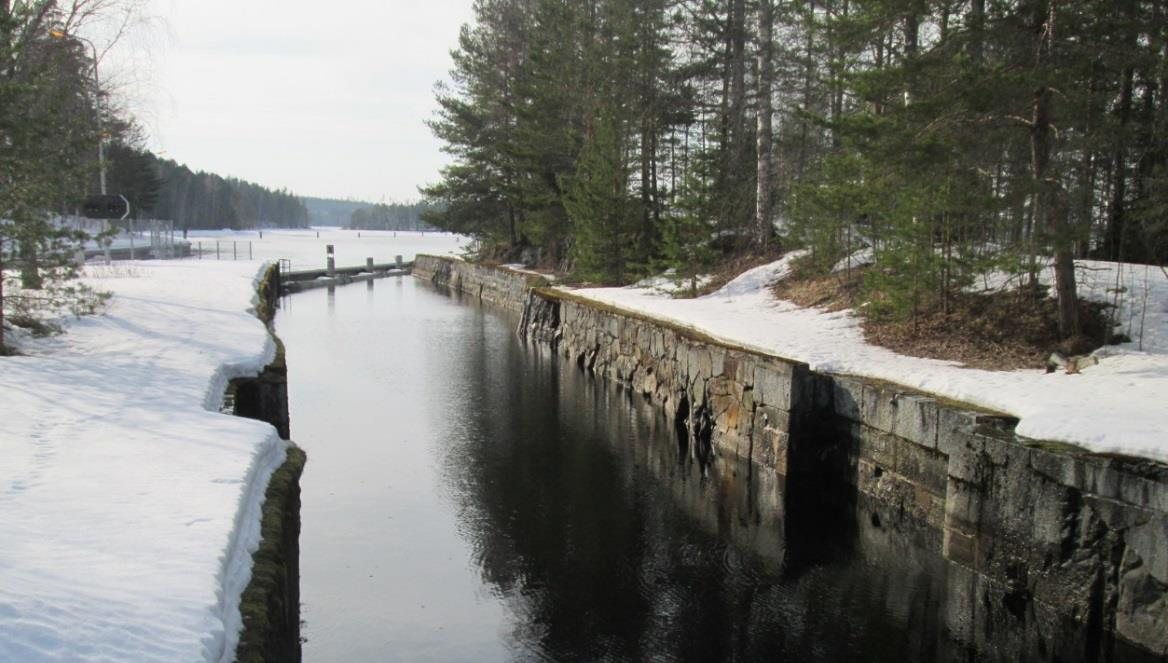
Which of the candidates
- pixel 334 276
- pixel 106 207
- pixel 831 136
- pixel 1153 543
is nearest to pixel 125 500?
pixel 1153 543

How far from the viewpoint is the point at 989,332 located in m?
11.1

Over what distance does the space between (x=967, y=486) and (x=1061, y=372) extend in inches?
92.8

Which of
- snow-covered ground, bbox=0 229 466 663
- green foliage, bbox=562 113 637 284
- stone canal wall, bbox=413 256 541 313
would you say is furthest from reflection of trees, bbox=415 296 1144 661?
stone canal wall, bbox=413 256 541 313

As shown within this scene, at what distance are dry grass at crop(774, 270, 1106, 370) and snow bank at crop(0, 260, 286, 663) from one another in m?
8.20

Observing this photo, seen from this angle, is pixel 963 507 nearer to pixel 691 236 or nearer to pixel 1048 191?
pixel 1048 191

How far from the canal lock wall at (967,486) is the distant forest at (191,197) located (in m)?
10.1

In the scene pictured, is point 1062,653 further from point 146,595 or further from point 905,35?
point 905,35

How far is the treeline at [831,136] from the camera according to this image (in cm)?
1010

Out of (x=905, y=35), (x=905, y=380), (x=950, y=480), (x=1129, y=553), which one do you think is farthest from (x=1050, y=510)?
(x=905, y=35)

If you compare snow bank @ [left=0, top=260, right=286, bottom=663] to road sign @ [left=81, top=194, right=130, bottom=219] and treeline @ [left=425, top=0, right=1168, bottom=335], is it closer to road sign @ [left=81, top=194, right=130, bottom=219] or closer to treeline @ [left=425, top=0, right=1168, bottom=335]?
treeline @ [left=425, top=0, right=1168, bottom=335]

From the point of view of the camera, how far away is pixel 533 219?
31219 millimetres

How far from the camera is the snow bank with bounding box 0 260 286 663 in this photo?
155 inches

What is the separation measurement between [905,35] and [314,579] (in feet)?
41.0

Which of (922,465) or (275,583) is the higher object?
(275,583)
